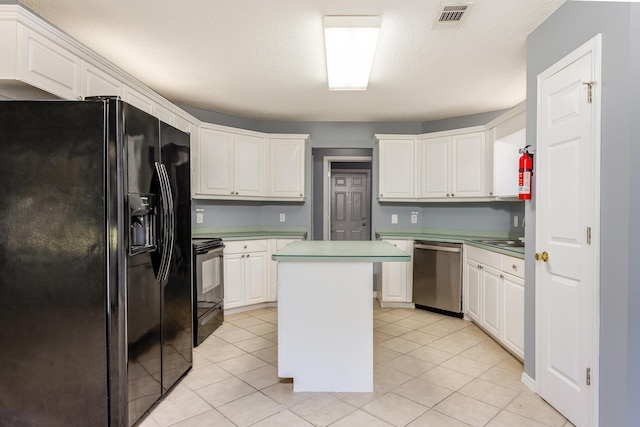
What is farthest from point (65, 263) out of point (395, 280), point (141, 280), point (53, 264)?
point (395, 280)

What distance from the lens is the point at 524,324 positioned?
2.49 meters

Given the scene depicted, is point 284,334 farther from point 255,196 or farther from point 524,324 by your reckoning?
point 255,196

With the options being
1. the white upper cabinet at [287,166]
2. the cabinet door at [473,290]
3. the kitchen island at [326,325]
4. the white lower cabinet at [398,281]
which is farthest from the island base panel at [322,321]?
the white upper cabinet at [287,166]

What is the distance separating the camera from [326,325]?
233cm

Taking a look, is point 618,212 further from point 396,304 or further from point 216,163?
point 216,163

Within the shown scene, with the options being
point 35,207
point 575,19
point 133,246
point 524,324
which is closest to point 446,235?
point 524,324

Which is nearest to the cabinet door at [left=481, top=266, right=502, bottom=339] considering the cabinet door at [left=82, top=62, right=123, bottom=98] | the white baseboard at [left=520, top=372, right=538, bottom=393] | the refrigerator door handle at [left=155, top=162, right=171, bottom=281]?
the white baseboard at [left=520, top=372, right=538, bottom=393]

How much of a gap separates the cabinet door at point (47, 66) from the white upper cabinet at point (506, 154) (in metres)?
3.52

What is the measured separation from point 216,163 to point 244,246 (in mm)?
1030

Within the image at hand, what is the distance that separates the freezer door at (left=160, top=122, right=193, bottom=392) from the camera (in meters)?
2.26

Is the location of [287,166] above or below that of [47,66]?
below

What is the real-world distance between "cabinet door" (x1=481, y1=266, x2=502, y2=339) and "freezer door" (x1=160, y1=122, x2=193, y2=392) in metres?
2.60

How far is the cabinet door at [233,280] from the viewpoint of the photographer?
12.9 feet

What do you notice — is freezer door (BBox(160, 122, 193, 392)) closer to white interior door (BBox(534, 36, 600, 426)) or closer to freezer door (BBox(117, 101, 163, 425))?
freezer door (BBox(117, 101, 163, 425))
